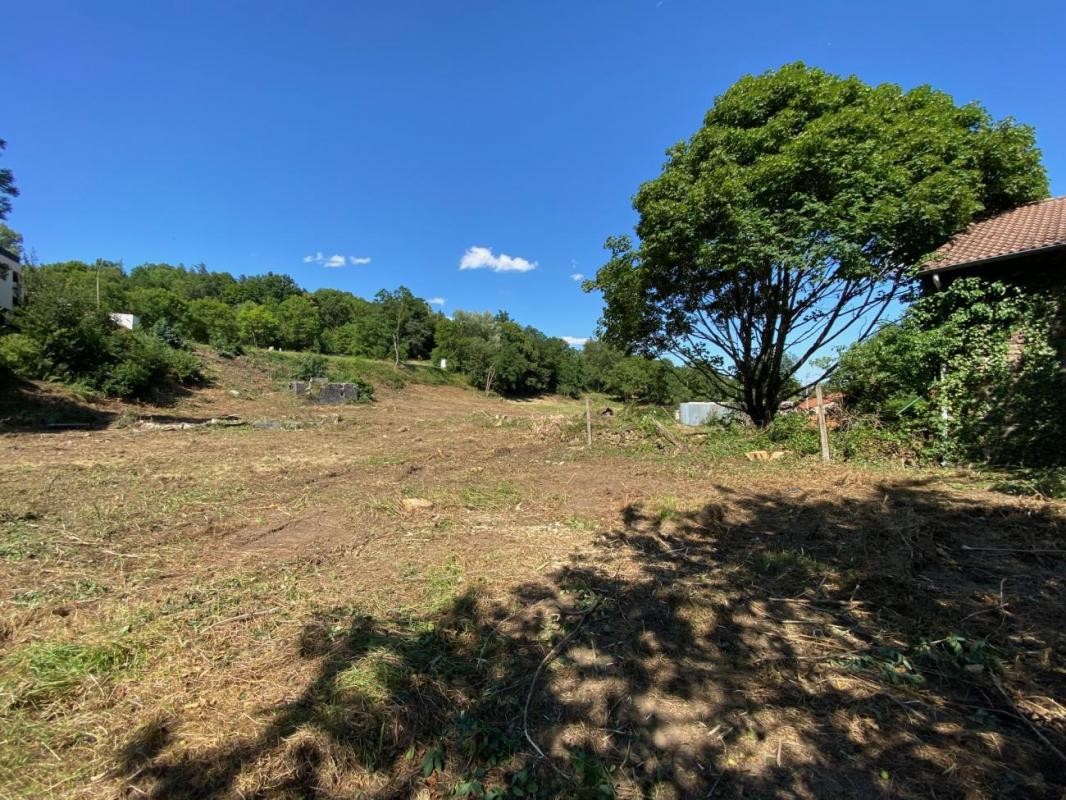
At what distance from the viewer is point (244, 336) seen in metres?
45.9

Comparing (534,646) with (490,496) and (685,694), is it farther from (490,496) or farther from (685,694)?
(490,496)

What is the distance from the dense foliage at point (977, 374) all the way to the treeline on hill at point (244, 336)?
16.9 ft

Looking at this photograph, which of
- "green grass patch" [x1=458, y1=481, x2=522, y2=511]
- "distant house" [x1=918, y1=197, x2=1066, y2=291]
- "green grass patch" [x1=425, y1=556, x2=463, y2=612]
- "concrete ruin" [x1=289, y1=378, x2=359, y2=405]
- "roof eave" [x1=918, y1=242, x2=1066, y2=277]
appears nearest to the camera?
"green grass patch" [x1=425, y1=556, x2=463, y2=612]

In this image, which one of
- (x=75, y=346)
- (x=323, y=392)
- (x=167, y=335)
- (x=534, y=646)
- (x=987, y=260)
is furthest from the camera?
(x=323, y=392)

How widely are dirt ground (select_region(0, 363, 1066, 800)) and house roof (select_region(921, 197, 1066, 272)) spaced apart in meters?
3.98

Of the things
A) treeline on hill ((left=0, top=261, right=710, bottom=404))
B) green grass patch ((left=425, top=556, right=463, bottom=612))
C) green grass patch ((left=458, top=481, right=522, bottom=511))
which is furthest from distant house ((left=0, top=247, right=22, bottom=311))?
green grass patch ((left=425, top=556, right=463, bottom=612))

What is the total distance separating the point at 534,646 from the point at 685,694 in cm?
85

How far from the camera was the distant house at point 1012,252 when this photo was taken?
7195 millimetres

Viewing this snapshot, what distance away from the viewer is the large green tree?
800 centimetres

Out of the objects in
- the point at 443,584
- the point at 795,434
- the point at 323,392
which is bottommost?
the point at 443,584

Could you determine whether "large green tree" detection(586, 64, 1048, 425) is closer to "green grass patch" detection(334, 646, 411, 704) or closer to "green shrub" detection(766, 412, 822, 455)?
"green shrub" detection(766, 412, 822, 455)

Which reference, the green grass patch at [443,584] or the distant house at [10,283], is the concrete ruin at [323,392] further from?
the green grass patch at [443,584]

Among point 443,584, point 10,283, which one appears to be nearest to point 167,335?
point 10,283

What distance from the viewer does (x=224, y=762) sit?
6.32 ft
